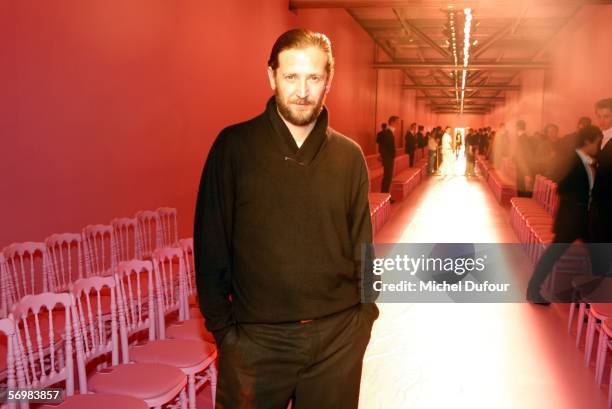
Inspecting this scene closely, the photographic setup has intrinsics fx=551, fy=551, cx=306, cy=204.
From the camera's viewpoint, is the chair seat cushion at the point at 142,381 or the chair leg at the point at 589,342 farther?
the chair leg at the point at 589,342

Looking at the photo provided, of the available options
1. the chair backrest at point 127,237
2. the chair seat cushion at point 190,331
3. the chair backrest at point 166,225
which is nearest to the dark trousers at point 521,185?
the chair backrest at point 166,225

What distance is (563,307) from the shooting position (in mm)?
5316

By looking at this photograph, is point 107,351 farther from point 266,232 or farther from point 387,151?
point 387,151

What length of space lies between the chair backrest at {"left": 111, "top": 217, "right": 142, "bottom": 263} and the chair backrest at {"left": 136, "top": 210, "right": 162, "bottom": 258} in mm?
78

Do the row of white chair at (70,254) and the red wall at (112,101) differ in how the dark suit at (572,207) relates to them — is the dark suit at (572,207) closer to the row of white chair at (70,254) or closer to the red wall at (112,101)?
the row of white chair at (70,254)

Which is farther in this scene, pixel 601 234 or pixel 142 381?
pixel 601 234

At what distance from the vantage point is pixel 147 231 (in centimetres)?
548

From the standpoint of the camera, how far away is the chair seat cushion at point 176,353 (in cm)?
279

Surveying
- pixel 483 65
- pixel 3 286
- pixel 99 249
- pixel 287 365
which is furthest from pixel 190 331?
pixel 483 65

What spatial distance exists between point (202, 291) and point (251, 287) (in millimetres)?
147

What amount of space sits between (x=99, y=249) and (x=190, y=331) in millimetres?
2044

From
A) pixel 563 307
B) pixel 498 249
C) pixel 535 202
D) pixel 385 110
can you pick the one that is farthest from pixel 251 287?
pixel 385 110

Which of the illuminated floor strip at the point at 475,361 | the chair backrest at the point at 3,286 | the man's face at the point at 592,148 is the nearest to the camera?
the chair backrest at the point at 3,286

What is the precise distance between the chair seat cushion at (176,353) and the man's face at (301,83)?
1.62m
